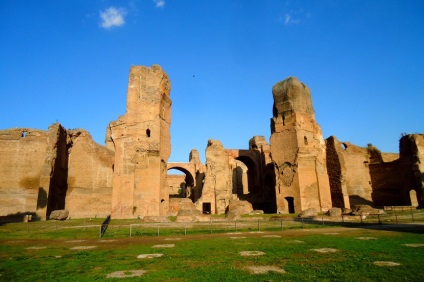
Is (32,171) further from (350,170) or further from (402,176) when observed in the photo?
(402,176)

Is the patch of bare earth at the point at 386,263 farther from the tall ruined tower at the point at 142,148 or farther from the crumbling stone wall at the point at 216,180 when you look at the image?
the crumbling stone wall at the point at 216,180

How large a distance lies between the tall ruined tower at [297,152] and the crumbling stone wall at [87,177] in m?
16.0

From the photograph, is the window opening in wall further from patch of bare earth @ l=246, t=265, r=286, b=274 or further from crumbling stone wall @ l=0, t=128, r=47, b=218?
patch of bare earth @ l=246, t=265, r=286, b=274

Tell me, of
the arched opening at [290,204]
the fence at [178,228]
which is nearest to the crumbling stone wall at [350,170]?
the arched opening at [290,204]

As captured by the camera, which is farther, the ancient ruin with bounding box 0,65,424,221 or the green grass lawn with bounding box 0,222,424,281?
the ancient ruin with bounding box 0,65,424,221

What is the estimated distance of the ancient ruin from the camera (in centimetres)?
2247

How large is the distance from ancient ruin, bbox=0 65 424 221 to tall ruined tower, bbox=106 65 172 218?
0.25 feet

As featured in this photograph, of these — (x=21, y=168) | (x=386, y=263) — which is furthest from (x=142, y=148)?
(x=386, y=263)

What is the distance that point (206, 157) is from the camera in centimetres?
3012

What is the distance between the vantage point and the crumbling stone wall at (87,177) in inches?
1023

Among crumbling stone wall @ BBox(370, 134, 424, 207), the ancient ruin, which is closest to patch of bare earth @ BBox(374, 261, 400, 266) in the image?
the ancient ruin

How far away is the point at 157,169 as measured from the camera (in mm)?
22172

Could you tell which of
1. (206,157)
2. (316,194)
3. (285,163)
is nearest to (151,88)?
(206,157)

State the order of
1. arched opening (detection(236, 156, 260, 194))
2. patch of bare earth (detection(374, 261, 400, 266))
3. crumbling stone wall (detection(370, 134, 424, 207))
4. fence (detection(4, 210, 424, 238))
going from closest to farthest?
patch of bare earth (detection(374, 261, 400, 266))
fence (detection(4, 210, 424, 238))
crumbling stone wall (detection(370, 134, 424, 207))
arched opening (detection(236, 156, 260, 194))
